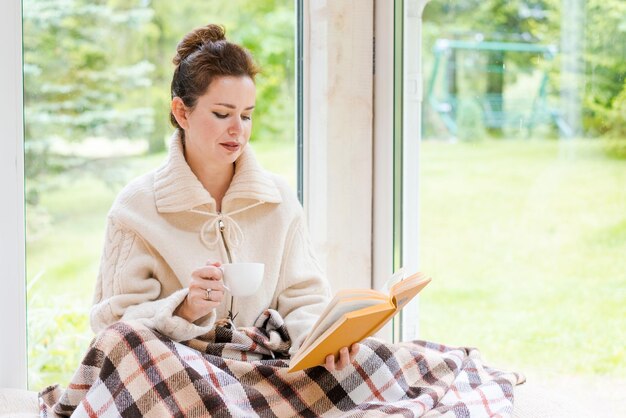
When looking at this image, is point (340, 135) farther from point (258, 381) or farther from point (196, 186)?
point (258, 381)

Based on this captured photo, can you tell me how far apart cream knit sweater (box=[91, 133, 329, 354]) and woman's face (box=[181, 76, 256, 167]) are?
8 cm

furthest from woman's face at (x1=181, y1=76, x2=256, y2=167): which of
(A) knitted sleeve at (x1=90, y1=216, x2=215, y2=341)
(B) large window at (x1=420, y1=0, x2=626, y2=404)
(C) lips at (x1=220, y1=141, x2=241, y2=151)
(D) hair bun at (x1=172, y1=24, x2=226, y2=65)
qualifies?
(B) large window at (x1=420, y1=0, x2=626, y2=404)

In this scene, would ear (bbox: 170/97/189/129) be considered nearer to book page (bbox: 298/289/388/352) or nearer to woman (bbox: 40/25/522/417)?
woman (bbox: 40/25/522/417)

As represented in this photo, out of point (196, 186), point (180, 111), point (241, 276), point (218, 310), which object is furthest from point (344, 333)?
point (180, 111)

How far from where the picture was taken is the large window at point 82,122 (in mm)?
2670

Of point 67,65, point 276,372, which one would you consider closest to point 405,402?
point 276,372

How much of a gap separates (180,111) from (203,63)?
14cm

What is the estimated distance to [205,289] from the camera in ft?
6.56

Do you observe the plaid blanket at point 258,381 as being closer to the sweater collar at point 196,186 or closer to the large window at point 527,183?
the sweater collar at point 196,186

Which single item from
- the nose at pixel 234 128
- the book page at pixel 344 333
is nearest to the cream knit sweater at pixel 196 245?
the nose at pixel 234 128

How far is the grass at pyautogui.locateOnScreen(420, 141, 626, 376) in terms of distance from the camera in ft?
8.05

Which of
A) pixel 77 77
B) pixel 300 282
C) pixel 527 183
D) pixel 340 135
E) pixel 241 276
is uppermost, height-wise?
pixel 77 77

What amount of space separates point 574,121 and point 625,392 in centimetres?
74

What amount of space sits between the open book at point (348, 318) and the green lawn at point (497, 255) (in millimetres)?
774
